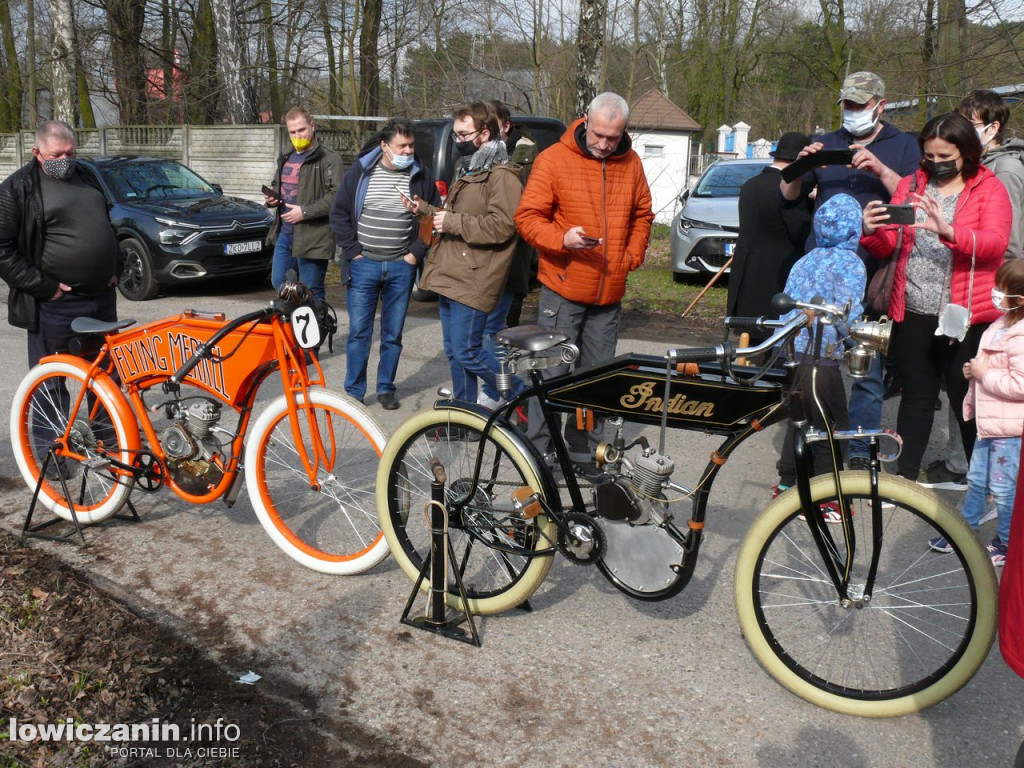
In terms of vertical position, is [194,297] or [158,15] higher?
[158,15]

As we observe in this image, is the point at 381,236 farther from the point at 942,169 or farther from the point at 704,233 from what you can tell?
the point at 704,233

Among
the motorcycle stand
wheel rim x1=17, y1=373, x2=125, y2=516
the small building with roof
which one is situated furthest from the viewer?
the small building with roof

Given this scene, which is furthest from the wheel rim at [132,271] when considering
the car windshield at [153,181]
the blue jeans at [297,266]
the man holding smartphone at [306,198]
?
the man holding smartphone at [306,198]

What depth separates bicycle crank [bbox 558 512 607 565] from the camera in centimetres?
367

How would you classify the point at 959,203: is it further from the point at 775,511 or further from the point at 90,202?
the point at 90,202

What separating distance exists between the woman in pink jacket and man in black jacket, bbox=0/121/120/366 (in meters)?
3.98

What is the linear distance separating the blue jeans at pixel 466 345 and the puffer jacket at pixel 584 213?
30.8 inches

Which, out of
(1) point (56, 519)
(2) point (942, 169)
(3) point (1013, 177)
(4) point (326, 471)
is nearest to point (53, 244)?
(1) point (56, 519)

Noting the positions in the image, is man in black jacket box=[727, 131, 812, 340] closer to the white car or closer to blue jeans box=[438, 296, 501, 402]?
blue jeans box=[438, 296, 501, 402]

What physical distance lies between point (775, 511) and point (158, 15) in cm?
2891

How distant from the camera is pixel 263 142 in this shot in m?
17.8

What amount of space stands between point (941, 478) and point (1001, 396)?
4.50ft

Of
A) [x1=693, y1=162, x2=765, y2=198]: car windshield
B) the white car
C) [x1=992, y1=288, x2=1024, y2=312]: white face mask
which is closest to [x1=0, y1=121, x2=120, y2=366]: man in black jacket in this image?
[x1=992, y1=288, x2=1024, y2=312]: white face mask

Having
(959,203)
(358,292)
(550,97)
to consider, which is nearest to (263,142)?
(550,97)
